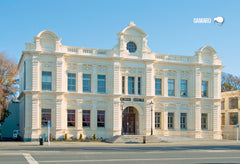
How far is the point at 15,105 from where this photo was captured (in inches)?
2334

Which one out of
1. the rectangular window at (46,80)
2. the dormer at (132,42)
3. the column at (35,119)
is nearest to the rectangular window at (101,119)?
the rectangular window at (46,80)

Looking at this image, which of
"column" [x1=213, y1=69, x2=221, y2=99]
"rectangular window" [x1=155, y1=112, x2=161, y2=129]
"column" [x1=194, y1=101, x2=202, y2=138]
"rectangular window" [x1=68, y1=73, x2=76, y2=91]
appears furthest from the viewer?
"column" [x1=213, y1=69, x2=221, y2=99]

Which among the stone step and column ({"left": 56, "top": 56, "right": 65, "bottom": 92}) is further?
→ column ({"left": 56, "top": 56, "right": 65, "bottom": 92})

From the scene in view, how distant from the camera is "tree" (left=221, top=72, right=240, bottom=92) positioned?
7994 centimetres

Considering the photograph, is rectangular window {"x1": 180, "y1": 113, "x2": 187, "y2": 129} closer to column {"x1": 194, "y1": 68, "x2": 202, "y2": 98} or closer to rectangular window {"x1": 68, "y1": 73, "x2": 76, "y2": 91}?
column {"x1": 194, "y1": 68, "x2": 202, "y2": 98}

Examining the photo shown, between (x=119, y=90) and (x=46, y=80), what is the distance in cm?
942

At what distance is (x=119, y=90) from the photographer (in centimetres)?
4612

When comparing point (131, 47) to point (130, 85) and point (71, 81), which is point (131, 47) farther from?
point (71, 81)

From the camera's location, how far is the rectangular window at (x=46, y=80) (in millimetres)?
43625

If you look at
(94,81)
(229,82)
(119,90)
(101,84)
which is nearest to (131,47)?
(119,90)

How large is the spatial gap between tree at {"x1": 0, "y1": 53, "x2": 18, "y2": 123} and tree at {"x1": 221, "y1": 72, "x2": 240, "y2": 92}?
49381 mm

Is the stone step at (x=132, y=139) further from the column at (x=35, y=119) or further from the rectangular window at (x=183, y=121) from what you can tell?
the column at (x=35, y=119)

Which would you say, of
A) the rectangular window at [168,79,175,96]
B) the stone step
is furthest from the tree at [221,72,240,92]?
the stone step

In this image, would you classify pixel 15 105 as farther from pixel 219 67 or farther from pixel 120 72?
pixel 219 67
